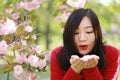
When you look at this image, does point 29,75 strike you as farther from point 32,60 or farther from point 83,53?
point 83,53

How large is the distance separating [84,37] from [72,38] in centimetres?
7

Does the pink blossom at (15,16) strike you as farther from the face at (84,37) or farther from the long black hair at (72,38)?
the face at (84,37)

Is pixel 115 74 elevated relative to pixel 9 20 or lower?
lower

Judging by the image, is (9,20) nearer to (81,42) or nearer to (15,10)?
(15,10)

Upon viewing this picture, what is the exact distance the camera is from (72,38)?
8.25 ft

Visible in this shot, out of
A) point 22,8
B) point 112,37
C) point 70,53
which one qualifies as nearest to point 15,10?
point 22,8

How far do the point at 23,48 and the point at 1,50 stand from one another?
0.15 metres

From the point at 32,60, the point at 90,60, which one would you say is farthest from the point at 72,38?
the point at 32,60

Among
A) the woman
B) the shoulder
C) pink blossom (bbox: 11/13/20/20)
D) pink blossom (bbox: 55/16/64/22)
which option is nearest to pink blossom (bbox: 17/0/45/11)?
pink blossom (bbox: 11/13/20/20)

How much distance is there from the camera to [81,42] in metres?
2.48

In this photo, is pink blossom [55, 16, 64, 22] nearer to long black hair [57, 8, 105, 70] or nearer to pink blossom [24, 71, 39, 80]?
pink blossom [24, 71, 39, 80]

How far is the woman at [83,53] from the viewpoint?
242cm

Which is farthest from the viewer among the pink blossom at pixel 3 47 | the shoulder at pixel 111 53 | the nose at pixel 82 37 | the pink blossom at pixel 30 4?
the pink blossom at pixel 30 4

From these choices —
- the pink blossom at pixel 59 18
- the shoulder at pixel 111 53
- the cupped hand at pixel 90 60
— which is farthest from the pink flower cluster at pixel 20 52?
the cupped hand at pixel 90 60
